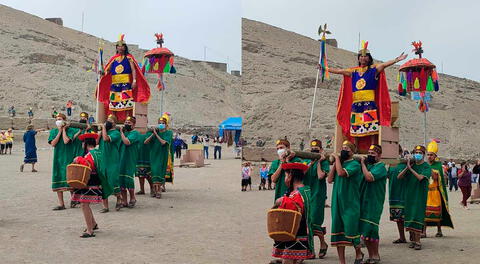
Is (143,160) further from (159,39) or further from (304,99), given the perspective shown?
(304,99)

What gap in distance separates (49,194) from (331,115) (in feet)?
131

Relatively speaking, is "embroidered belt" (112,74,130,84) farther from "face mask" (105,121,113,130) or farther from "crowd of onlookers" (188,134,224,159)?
"crowd of onlookers" (188,134,224,159)

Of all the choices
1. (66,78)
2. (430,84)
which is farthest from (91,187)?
(66,78)

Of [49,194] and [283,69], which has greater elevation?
[283,69]

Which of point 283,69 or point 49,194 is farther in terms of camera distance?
point 283,69

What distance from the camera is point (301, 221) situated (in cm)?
589

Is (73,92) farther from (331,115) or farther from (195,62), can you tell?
(195,62)

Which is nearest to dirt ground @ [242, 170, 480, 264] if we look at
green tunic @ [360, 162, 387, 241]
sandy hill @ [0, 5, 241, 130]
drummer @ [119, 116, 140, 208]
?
green tunic @ [360, 162, 387, 241]

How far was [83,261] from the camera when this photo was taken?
6379mm

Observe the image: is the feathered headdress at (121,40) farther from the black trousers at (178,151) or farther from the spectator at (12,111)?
the spectator at (12,111)

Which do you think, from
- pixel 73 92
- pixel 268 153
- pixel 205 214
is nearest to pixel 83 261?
pixel 205 214

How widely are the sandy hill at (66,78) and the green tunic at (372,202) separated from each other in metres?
42.1

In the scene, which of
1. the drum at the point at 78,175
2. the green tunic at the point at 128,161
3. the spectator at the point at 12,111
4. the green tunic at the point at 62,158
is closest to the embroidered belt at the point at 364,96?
the drum at the point at 78,175

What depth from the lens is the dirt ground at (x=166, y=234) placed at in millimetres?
6801
